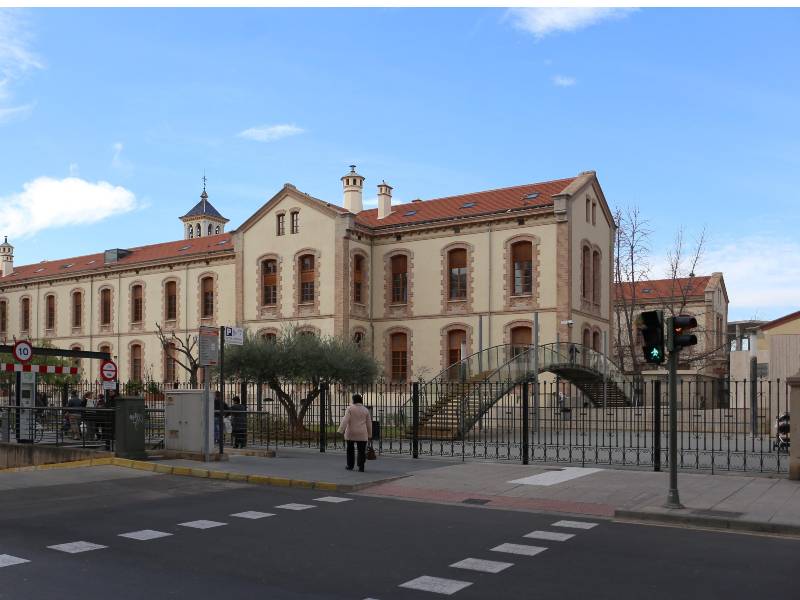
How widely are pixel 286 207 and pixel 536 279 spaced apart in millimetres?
13948

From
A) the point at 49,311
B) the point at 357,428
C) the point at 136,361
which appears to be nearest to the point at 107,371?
the point at 357,428

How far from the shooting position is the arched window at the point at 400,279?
134ft

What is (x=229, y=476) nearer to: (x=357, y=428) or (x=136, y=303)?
(x=357, y=428)

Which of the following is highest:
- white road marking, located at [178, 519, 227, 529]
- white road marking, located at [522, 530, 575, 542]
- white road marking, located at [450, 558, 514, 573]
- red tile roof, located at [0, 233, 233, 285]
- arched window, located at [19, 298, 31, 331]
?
red tile roof, located at [0, 233, 233, 285]

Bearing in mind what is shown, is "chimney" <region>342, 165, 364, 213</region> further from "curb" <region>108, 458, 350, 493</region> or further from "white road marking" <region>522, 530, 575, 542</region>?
"white road marking" <region>522, 530, 575, 542</region>

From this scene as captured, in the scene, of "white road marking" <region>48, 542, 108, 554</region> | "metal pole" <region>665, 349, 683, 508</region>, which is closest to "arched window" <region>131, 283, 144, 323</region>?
"white road marking" <region>48, 542, 108, 554</region>

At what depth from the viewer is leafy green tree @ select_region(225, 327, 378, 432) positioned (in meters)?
24.8

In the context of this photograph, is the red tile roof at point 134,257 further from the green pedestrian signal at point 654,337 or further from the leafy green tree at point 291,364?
the green pedestrian signal at point 654,337

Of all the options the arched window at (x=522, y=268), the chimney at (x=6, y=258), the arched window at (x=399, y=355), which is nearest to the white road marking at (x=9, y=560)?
the arched window at (x=522, y=268)

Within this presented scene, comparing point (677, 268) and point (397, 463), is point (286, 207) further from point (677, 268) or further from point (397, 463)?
point (397, 463)

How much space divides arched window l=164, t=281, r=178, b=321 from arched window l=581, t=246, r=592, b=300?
24.3 m

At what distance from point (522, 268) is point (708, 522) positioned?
27582mm

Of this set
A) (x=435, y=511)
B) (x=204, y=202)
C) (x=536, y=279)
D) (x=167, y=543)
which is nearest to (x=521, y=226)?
(x=536, y=279)

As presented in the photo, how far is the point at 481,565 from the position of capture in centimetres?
755
